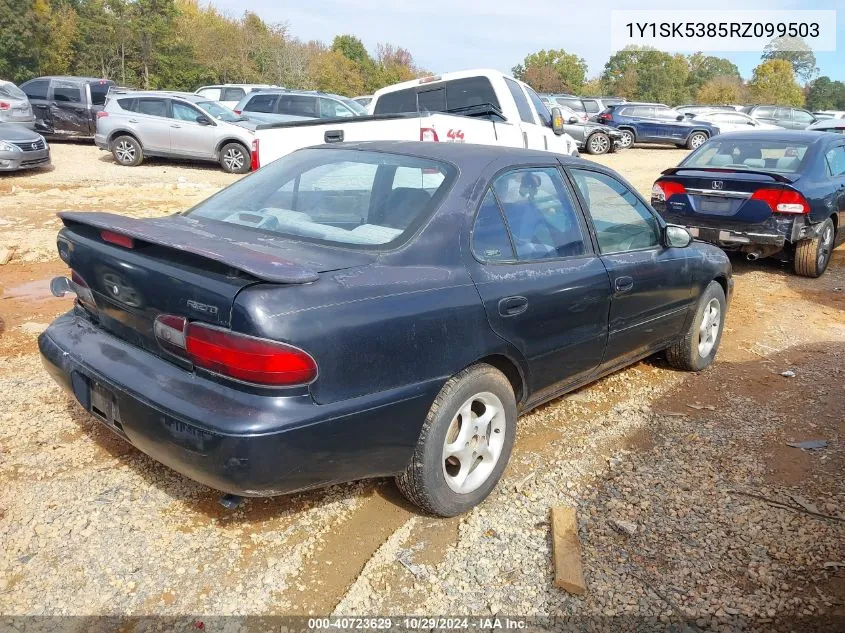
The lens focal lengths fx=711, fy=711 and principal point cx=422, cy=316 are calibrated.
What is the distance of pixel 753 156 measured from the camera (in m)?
8.27

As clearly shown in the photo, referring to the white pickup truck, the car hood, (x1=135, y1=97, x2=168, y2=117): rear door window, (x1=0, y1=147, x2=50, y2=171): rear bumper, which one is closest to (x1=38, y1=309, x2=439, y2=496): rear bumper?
the white pickup truck

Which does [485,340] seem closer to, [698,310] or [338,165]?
[338,165]

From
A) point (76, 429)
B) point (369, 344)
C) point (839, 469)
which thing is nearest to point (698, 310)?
point (839, 469)

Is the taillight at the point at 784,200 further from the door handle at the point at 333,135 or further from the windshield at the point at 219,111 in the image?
the windshield at the point at 219,111

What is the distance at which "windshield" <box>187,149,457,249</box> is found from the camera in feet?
10.1

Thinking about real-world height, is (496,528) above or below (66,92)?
below

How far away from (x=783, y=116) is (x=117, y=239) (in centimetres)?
2918

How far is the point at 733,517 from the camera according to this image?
3246 mm

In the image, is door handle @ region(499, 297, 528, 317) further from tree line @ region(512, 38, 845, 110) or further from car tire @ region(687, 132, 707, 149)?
tree line @ region(512, 38, 845, 110)

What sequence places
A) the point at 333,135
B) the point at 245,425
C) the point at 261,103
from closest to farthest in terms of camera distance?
the point at 245,425
the point at 333,135
the point at 261,103

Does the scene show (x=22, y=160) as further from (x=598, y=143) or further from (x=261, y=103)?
(x=598, y=143)

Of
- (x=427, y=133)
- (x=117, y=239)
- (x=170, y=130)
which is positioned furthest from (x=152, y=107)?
(x=117, y=239)

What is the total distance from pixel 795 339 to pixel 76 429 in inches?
219

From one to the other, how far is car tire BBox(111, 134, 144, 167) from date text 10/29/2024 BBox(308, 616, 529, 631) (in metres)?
14.8
